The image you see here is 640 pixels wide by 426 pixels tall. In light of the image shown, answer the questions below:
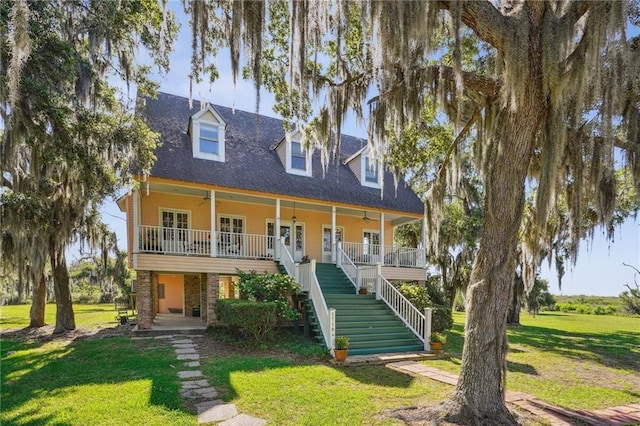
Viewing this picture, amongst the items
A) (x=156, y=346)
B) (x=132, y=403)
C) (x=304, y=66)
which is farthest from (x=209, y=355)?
(x=304, y=66)

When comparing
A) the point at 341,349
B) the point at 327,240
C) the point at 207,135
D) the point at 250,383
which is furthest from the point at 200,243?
the point at 250,383

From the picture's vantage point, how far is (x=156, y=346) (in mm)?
8914

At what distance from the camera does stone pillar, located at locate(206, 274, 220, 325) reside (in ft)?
36.4

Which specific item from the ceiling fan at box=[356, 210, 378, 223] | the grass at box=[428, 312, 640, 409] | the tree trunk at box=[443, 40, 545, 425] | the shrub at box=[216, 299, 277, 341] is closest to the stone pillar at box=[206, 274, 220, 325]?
the shrub at box=[216, 299, 277, 341]

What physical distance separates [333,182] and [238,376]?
9308mm

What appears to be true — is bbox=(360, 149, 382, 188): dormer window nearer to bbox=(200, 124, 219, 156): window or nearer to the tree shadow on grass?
bbox=(200, 124, 219, 156): window

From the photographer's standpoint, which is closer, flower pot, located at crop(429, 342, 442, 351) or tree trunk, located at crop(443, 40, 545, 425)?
tree trunk, located at crop(443, 40, 545, 425)

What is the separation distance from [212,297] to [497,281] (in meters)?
8.71

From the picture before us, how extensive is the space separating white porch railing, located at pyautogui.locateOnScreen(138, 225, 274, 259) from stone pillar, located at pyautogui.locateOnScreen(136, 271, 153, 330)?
2.87ft

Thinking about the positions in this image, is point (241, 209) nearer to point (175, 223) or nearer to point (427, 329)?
point (175, 223)

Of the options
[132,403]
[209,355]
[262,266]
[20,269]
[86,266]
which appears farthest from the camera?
[86,266]

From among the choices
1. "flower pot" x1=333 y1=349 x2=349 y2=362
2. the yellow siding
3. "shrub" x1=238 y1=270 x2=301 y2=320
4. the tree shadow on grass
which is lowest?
the tree shadow on grass

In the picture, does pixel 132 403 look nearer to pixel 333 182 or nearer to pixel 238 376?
pixel 238 376

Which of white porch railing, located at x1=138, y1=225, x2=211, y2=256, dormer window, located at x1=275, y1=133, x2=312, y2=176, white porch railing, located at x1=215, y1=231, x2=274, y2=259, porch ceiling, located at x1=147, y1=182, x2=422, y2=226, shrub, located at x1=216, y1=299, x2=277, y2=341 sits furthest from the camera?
dormer window, located at x1=275, y1=133, x2=312, y2=176
